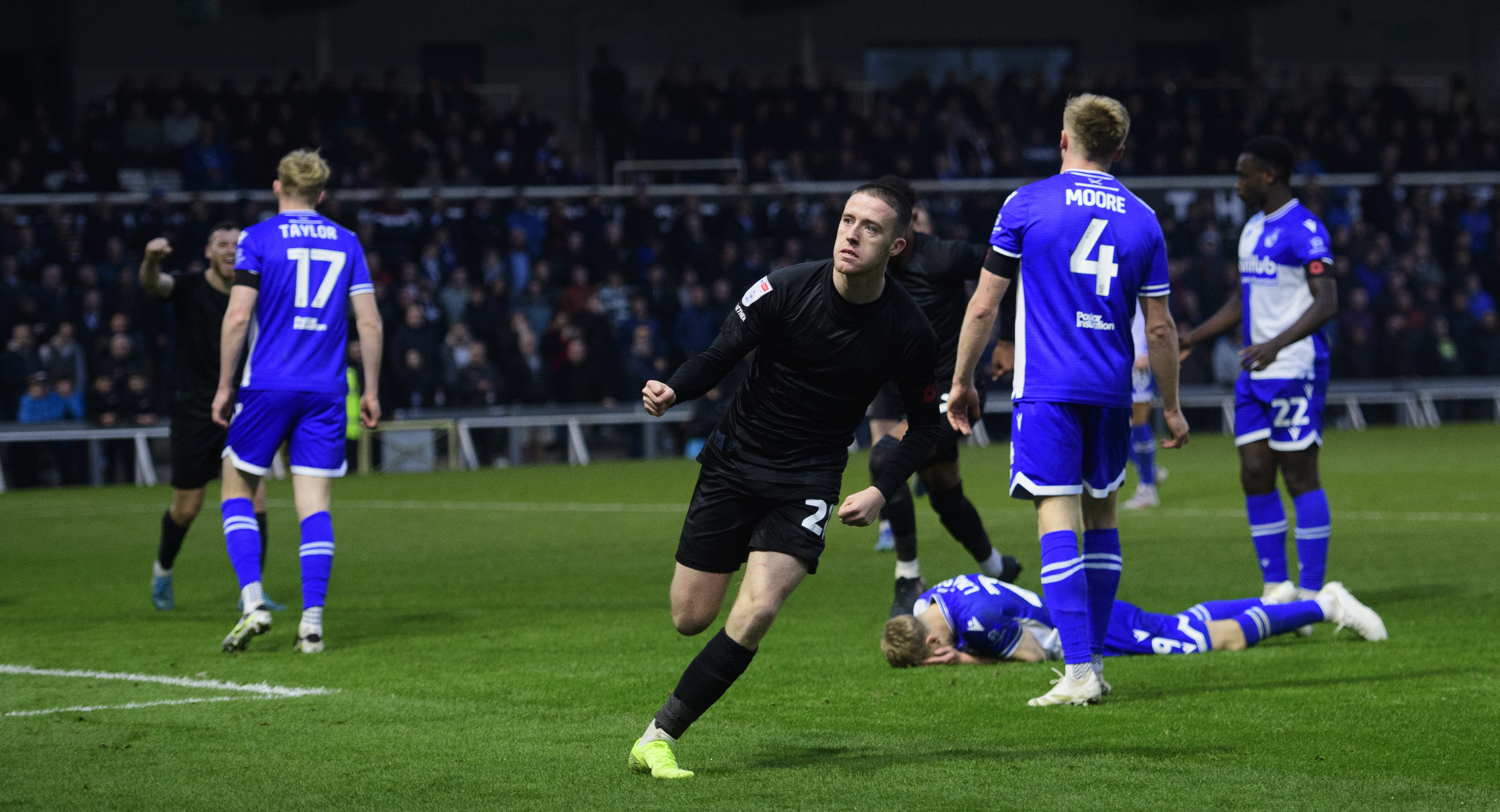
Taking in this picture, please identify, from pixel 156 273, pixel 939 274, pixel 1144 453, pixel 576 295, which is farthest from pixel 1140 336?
pixel 576 295

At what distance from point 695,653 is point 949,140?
2172 cm

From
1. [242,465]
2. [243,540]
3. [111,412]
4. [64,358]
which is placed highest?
[242,465]

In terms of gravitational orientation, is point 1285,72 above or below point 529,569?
above

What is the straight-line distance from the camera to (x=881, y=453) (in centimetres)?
848

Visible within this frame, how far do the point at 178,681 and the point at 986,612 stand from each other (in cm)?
338

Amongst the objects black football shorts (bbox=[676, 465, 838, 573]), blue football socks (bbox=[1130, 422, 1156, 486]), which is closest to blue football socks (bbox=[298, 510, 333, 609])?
black football shorts (bbox=[676, 465, 838, 573])

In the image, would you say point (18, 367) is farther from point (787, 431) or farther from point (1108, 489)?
point (787, 431)

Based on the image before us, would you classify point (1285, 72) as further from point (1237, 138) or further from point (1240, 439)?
point (1240, 439)

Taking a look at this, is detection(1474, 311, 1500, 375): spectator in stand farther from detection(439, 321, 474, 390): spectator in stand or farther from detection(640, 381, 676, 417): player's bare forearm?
detection(640, 381, 676, 417): player's bare forearm

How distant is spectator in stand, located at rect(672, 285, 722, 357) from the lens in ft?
76.9

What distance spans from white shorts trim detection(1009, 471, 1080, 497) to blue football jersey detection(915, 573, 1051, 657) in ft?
3.06

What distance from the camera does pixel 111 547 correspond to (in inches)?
526

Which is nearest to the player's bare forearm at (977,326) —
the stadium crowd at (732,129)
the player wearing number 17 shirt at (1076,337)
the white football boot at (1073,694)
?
the player wearing number 17 shirt at (1076,337)

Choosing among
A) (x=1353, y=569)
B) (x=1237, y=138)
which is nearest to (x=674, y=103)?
(x=1237, y=138)
